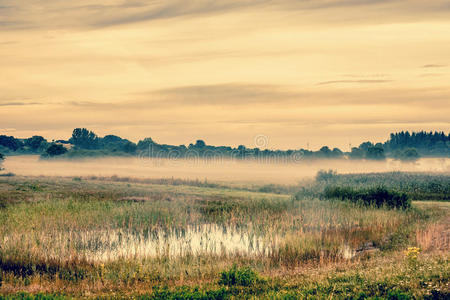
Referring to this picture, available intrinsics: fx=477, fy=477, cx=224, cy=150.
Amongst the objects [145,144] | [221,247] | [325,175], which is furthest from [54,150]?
[221,247]

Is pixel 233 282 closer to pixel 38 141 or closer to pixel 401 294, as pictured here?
pixel 401 294

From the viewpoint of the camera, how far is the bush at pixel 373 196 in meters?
41.8

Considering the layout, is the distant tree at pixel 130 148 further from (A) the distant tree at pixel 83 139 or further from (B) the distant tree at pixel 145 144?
(A) the distant tree at pixel 83 139

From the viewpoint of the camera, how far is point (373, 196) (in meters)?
44.7

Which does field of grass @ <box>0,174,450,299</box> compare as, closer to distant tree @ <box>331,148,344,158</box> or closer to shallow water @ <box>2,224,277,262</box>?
shallow water @ <box>2,224,277,262</box>

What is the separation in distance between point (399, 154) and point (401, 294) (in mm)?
189957

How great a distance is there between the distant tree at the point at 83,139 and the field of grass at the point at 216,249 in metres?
155

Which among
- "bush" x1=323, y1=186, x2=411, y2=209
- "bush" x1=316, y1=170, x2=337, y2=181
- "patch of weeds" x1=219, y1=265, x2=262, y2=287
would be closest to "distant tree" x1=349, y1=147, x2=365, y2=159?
"bush" x1=316, y1=170, x2=337, y2=181

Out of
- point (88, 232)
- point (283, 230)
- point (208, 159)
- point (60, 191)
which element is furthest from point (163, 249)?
point (208, 159)

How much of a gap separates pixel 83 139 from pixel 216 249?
18074 centimetres

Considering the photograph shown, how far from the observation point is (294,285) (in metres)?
15.0

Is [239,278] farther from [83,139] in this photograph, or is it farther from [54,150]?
[83,139]

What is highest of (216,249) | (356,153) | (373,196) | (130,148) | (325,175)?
(130,148)

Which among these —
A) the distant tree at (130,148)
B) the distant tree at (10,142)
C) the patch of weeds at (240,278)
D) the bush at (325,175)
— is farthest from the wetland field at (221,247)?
the distant tree at (10,142)
